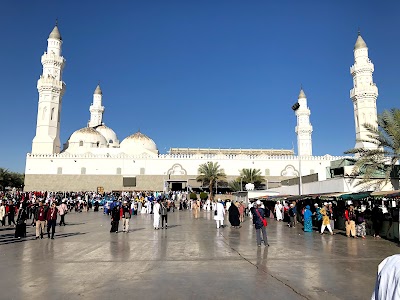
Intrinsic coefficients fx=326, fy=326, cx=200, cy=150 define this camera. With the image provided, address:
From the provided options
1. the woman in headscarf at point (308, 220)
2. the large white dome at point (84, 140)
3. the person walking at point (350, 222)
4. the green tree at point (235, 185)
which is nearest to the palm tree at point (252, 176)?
the green tree at point (235, 185)

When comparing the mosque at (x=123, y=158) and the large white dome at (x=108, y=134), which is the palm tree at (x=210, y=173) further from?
the large white dome at (x=108, y=134)

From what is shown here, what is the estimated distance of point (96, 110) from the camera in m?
59.7

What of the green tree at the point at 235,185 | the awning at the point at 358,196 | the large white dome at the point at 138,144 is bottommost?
the awning at the point at 358,196

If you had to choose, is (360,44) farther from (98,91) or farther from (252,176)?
(98,91)

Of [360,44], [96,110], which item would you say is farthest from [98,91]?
[360,44]

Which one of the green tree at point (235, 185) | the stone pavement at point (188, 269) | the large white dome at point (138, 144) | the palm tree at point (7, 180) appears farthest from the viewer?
the large white dome at point (138, 144)

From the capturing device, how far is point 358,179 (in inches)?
665

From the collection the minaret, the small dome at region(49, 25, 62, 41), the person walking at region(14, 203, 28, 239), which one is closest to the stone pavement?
the person walking at region(14, 203, 28, 239)

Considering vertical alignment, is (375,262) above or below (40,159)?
below

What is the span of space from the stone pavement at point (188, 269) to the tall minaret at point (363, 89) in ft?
119

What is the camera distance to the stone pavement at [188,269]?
4.52m

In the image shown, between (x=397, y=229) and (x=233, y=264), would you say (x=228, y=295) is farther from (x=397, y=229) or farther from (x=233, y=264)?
(x=397, y=229)

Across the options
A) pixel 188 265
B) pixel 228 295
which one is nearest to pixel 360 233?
pixel 188 265

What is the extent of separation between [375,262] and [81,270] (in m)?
5.80
